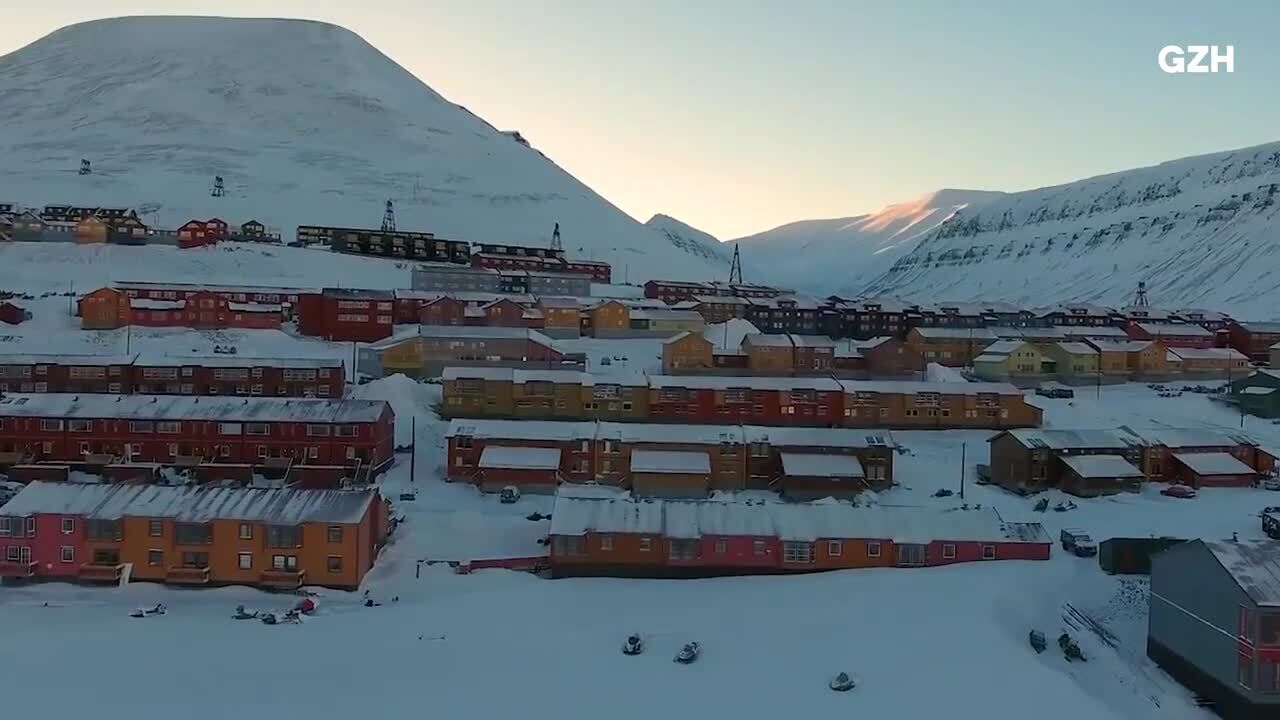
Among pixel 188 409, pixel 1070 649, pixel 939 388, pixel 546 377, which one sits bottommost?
pixel 1070 649

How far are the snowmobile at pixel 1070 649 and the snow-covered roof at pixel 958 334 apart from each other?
1379 inches

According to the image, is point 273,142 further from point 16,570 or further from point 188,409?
point 16,570

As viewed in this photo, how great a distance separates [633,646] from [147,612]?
31.6 feet

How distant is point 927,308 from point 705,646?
47333mm

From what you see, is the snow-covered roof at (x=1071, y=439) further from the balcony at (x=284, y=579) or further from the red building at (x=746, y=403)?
the balcony at (x=284, y=579)

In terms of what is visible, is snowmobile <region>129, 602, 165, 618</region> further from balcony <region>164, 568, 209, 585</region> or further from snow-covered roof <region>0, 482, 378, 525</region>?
snow-covered roof <region>0, 482, 378, 525</region>

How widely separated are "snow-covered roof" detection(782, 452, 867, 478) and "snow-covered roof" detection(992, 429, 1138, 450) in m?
5.10

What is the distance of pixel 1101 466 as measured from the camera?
28.6 metres

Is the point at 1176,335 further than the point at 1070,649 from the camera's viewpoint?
Yes

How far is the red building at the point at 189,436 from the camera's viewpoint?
28.6m

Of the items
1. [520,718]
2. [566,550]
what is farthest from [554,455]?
[520,718]

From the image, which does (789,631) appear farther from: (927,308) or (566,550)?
(927,308)

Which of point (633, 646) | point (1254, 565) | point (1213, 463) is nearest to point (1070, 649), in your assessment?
point (1254, 565)

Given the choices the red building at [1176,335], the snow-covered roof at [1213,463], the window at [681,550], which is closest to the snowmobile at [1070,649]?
the window at [681,550]
